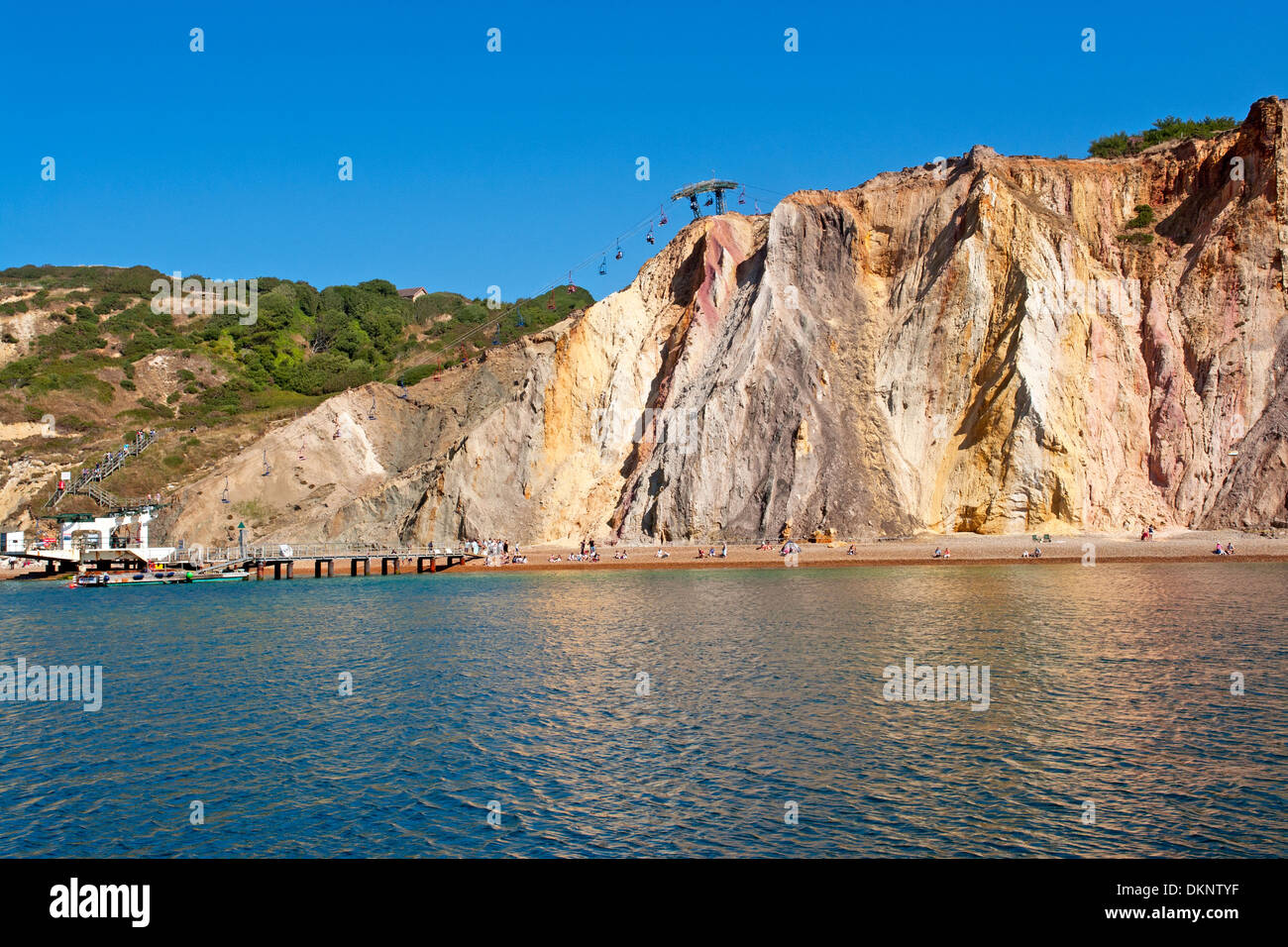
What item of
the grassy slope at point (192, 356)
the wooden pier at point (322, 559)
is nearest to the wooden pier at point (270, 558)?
the wooden pier at point (322, 559)

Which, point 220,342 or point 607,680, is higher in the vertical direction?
point 220,342

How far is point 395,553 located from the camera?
2726 inches

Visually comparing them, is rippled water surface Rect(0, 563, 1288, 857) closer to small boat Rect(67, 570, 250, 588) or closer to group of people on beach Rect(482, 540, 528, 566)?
group of people on beach Rect(482, 540, 528, 566)

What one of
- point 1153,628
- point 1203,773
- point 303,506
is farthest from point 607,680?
point 303,506

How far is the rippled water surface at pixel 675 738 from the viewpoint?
14.5 metres

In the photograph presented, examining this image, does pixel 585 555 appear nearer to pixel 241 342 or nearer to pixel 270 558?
pixel 270 558

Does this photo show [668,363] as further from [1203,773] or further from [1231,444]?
[1203,773]

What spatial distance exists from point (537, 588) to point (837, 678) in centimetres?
2959

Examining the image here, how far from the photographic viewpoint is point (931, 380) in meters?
69.1

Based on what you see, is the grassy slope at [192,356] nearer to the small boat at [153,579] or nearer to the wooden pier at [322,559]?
the wooden pier at [322,559]

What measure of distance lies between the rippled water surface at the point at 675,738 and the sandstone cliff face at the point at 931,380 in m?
23.9

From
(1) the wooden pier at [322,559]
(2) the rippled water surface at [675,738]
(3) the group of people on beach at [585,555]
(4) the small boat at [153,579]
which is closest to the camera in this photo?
(2) the rippled water surface at [675,738]
